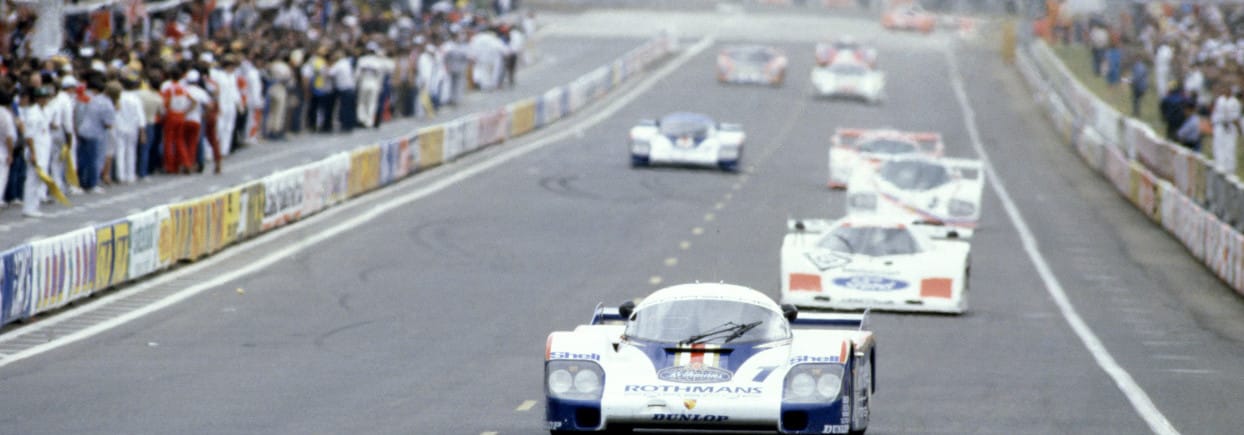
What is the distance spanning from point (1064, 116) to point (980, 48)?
3130 cm

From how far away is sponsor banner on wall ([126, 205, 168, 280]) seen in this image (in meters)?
22.9

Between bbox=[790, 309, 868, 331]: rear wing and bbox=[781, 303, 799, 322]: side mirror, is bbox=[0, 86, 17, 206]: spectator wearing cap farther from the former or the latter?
bbox=[781, 303, 799, 322]: side mirror

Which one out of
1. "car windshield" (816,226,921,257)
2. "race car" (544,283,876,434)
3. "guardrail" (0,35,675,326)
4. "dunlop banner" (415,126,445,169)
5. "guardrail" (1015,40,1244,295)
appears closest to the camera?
"race car" (544,283,876,434)

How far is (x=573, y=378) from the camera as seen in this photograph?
13.7 m

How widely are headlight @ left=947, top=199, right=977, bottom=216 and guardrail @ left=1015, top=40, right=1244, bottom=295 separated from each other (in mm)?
3278

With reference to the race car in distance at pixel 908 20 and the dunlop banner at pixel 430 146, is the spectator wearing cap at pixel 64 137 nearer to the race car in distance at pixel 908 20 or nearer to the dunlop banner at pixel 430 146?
the dunlop banner at pixel 430 146

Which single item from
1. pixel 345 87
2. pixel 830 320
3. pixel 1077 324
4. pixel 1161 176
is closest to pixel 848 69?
pixel 1161 176

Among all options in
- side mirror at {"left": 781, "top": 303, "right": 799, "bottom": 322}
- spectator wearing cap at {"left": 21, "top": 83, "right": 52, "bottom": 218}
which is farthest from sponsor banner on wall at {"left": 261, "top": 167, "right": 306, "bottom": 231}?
side mirror at {"left": 781, "top": 303, "right": 799, "bottom": 322}

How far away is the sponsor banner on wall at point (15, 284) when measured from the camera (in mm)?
19125

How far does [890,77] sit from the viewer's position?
7238 centimetres

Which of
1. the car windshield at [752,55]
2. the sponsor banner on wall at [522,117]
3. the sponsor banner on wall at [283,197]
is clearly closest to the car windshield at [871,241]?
the sponsor banner on wall at [283,197]

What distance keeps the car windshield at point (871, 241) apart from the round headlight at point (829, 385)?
992 centimetres

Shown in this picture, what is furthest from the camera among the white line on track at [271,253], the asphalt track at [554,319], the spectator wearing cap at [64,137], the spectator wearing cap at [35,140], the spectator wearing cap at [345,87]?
the spectator wearing cap at [345,87]

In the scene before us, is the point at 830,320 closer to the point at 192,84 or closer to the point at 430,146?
the point at 192,84
